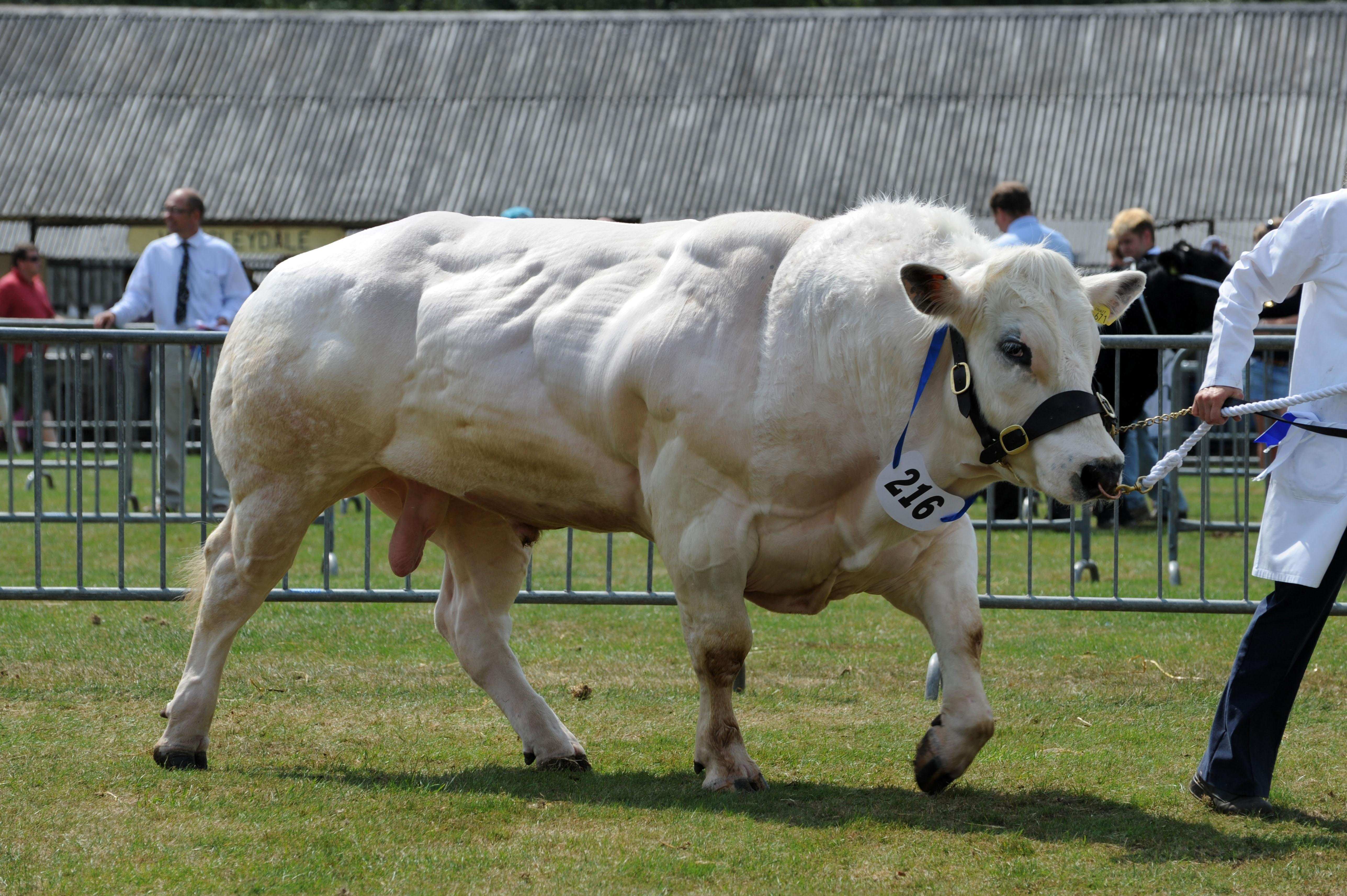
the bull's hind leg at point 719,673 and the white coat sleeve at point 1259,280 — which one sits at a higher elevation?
the white coat sleeve at point 1259,280

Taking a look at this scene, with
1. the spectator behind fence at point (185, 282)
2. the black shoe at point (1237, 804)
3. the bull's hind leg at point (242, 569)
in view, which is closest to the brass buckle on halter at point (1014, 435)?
the black shoe at point (1237, 804)

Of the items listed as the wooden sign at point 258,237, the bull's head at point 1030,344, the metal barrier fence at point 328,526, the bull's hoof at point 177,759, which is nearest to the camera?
the bull's head at point 1030,344

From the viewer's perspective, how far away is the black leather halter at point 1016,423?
4148 mm

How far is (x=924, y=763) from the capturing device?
462 centimetres

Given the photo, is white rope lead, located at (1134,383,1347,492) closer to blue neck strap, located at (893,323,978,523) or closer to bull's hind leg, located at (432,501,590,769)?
blue neck strap, located at (893,323,978,523)

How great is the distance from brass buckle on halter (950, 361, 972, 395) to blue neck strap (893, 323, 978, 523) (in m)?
0.09

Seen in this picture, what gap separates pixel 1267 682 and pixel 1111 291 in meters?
1.21

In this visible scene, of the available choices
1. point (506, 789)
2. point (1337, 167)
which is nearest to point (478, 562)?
point (506, 789)

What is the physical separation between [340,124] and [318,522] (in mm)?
23392

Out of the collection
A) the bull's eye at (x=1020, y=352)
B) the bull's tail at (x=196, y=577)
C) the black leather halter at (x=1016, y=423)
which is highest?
the bull's eye at (x=1020, y=352)

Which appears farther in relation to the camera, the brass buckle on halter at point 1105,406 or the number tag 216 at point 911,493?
the number tag 216 at point 911,493

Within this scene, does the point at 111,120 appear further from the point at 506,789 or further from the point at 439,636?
the point at 506,789

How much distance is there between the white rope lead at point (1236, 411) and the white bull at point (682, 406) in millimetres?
448

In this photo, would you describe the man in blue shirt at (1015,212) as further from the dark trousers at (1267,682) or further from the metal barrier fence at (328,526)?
the dark trousers at (1267,682)
